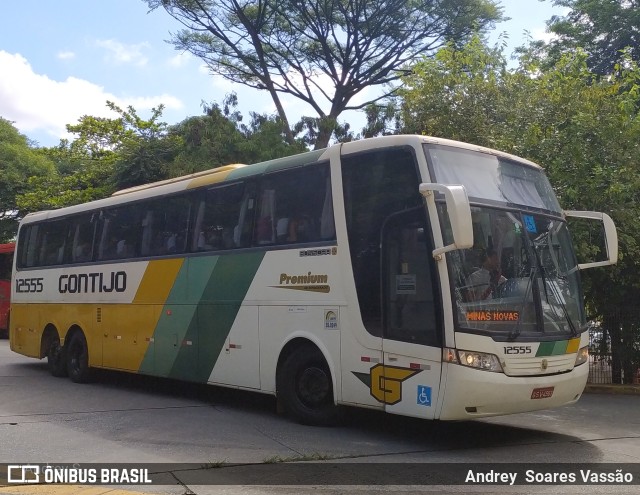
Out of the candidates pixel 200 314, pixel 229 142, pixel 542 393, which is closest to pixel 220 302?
pixel 200 314

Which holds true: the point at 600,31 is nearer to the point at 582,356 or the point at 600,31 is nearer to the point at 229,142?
the point at 229,142

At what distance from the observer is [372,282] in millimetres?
8672

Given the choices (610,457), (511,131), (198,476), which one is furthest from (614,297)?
(198,476)

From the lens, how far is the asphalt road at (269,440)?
6887 mm

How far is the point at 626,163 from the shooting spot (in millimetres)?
13164

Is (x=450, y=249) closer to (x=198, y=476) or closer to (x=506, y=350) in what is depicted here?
(x=506, y=350)

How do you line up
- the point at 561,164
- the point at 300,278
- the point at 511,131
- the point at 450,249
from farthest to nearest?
the point at 511,131 < the point at 561,164 < the point at 300,278 < the point at 450,249

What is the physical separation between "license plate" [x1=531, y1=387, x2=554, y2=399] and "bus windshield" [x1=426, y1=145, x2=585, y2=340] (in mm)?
555

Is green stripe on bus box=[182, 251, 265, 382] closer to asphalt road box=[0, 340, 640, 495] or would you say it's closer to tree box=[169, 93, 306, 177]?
asphalt road box=[0, 340, 640, 495]

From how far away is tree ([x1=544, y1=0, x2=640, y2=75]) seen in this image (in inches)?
841

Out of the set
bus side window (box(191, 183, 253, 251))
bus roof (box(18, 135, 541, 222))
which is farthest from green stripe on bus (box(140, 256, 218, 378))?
bus roof (box(18, 135, 541, 222))

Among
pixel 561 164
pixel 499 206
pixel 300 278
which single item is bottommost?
pixel 300 278

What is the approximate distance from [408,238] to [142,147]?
2098cm

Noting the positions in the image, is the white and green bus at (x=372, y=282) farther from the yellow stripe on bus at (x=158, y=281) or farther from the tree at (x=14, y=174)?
the tree at (x=14, y=174)
